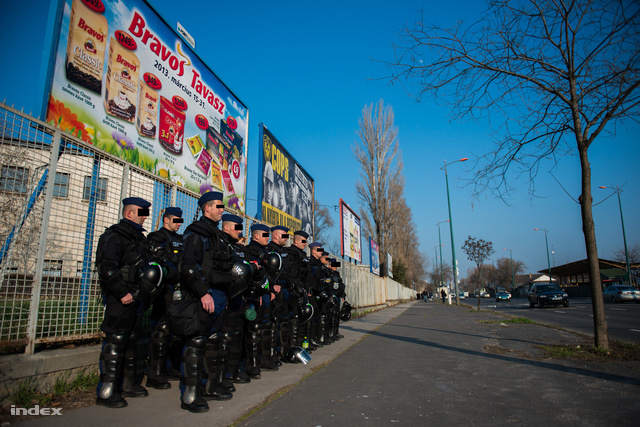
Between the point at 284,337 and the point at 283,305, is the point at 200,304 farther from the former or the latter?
the point at 284,337

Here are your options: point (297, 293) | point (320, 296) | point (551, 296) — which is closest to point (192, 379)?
point (297, 293)

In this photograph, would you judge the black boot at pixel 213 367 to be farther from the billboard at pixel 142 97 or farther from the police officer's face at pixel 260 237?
the billboard at pixel 142 97

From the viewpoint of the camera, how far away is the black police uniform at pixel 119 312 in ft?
11.7

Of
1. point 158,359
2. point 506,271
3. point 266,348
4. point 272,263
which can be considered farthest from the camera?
point 506,271

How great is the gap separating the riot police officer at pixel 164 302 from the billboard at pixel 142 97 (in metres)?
2.18

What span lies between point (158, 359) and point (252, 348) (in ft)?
3.70

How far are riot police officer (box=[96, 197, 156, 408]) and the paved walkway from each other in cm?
20

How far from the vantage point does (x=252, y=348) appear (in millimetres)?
4996

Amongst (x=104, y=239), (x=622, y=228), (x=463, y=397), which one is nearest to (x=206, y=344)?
(x=104, y=239)

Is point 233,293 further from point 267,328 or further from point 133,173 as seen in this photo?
point 133,173

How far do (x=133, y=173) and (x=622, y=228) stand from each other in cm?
4858

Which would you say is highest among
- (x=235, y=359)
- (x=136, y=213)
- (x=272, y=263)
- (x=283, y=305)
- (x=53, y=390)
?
(x=136, y=213)

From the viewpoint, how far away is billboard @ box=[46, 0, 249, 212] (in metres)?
5.55

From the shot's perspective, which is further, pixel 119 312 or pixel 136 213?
pixel 136 213
